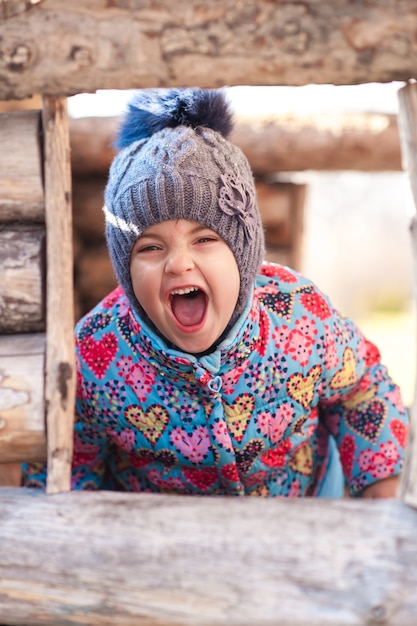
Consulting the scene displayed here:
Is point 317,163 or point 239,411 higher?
point 317,163

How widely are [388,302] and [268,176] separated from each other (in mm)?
12248

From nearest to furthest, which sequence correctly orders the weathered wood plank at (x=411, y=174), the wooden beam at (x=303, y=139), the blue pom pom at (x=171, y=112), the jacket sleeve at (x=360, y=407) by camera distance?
the weathered wood plank at (x=411, y=174) < the blue pom pom at (x=171, y=112) < the jacket sleeve at (x=360, y=407) < the wooden beam at (x=303, y=139)

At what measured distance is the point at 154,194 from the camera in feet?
7.61

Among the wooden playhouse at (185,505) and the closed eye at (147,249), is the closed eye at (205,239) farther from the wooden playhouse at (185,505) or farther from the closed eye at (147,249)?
the wooden playhouse at (185,505)

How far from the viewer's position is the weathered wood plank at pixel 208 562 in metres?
1.77

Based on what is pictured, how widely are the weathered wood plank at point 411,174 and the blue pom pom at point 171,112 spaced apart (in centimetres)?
81

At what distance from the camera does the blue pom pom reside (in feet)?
8.43

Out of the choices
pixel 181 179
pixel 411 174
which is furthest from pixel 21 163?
pixel 411 174

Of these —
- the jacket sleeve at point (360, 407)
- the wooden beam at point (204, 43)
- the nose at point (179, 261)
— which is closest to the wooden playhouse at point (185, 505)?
the wooden beam at point (204, 43)

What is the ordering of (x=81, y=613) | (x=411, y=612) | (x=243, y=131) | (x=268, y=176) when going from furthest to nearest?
(x=268, y=176)
(x=243, y=131)
(x=81, y=613)
(x=411, y=612)

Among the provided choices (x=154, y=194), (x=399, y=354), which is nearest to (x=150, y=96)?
(x=154, y=194)

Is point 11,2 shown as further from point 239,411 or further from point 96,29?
point 239,411

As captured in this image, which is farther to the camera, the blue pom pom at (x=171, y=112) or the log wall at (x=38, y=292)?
the blue pom pom at (x=171, y=112)

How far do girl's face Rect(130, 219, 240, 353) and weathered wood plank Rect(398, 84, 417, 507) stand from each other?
62cm
